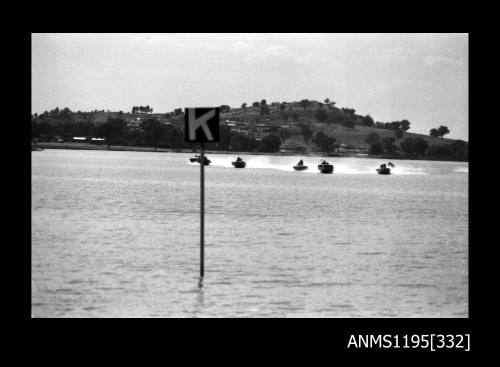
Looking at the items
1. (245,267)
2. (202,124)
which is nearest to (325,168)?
(245,267)

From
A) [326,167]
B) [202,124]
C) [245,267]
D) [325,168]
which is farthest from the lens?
[325,168]

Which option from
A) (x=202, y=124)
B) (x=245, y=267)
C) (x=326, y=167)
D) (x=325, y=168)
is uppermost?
(x=202, y=124)

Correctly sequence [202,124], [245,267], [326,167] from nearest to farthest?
[202,124], [245,267], [326,167]

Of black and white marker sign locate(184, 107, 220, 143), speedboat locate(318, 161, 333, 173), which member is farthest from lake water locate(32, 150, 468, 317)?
speedboat locate(318, 161, 333, 173)

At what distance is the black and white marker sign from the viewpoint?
16938 mm

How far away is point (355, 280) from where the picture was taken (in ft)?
65.9

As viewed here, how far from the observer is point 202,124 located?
16984 millimetres

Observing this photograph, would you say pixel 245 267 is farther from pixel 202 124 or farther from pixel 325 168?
pixel 325 168

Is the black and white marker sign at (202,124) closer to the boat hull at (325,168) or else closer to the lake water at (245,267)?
the lake water at (245,267)

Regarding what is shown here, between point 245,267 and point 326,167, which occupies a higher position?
point 326,167

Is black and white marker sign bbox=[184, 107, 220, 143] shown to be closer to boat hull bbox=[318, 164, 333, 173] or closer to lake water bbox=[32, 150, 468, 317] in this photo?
lake water bbox=[32, 150, 468, 317]
